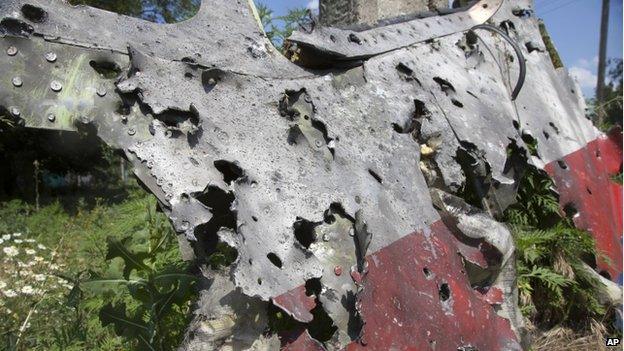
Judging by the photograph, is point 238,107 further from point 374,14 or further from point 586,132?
point 586,132

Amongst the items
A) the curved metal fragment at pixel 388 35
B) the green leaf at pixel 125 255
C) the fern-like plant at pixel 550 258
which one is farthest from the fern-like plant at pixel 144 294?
the fern-like plant at pixel 550 258

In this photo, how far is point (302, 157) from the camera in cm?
213

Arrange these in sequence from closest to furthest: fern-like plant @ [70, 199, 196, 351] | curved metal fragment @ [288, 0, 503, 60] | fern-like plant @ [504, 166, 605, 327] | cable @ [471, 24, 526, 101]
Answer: fern-like plant @ [70, 199, 196, 351]
curved metal fragment @ [288, 0, 503, 60]
fern-like plant @ [504, 166, 605, 327]
cable @ [471, 24, 526, 101]

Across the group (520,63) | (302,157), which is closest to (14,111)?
(302,157)

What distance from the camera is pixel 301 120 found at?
224 cm

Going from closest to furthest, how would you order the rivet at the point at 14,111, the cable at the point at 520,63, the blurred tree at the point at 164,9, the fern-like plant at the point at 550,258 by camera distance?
the rivet at the point at 14,111, the fern-like plant at the point at 550,258, the cable at the point at 520,63, the blurred tree at the point at 164,9

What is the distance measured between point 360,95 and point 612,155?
254 cm

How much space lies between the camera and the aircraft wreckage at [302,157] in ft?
6.05

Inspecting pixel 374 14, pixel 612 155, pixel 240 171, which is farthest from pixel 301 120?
pixel 612 155

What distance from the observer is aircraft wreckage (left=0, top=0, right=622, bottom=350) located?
6.05 feet

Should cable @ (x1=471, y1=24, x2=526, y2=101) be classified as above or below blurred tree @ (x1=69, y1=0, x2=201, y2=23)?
above

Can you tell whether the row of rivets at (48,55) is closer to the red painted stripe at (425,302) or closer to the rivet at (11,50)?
the rivet at (11,50)

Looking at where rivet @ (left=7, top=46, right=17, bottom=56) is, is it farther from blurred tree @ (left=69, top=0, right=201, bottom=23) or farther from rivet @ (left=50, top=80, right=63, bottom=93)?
blurred tree @ (left=69, top=0, right=201, bottom=23)

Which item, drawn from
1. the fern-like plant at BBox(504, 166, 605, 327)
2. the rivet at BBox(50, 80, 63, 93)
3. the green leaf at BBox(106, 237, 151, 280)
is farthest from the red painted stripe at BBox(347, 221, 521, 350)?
the rivet at BBox(50, 80, 63, 93)
